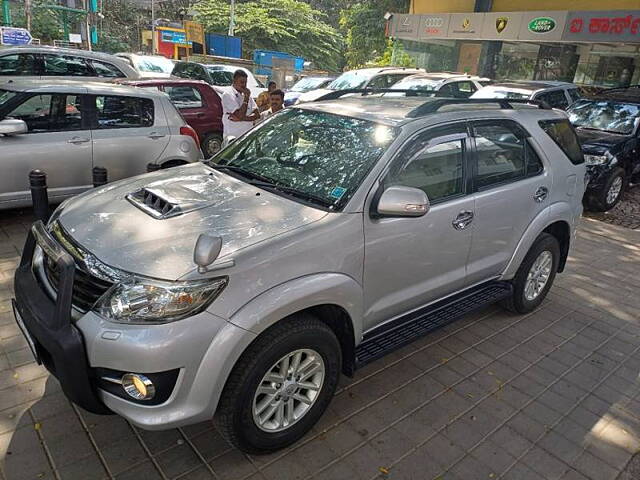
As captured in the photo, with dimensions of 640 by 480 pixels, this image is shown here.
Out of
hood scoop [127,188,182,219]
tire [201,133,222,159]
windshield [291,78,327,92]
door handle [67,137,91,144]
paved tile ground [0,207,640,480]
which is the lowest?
paved tile ground [0,207,640,480]

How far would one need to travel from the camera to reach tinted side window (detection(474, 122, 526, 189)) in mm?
3576

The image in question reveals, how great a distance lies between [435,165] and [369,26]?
27.9 m

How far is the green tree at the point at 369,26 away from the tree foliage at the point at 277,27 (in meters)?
8.54

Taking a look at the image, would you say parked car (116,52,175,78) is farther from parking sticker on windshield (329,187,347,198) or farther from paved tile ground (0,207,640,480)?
parking sticker on windshield (329,187,347,198)

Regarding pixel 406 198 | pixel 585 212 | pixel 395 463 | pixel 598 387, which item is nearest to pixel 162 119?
pixel 406 198

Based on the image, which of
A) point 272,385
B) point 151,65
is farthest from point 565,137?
point 151,65

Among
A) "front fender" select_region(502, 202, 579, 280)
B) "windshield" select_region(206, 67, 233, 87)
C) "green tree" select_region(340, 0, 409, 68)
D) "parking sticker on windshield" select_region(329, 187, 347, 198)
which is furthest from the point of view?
"green tree" select_region(340, 0, 409, 68)

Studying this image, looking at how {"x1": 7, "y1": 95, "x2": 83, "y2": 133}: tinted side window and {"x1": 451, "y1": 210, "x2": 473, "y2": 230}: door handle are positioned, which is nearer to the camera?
{"x1": 451, "y1": 210, "x2": 473, "y2": 230}: door handle

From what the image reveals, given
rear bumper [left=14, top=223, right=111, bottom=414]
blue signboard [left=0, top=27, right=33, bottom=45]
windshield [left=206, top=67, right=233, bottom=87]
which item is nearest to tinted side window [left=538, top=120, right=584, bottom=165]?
rear bumper [left=14, top=223, right=111, bottom=414]

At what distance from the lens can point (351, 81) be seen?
1379cm

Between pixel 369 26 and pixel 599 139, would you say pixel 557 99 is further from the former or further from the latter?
pixel 369 26

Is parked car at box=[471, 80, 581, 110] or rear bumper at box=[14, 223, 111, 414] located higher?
parked car at box=[471, 80, 581, 110]

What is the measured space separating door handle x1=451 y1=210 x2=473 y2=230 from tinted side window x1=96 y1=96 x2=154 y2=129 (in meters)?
4.25

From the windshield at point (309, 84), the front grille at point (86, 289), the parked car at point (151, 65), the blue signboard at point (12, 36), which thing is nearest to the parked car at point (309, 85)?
the windshield at point (309, 84)
